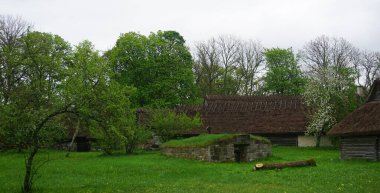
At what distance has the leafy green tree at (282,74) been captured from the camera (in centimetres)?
5853

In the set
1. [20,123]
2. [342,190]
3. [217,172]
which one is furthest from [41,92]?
[342,190]

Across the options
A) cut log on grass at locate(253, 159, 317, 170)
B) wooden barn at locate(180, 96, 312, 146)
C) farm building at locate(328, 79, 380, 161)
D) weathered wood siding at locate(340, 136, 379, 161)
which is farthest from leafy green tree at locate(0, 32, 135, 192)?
wooden barn at locate(180, 96, 312, 146)

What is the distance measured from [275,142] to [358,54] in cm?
2076

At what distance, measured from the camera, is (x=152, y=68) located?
50.0 m

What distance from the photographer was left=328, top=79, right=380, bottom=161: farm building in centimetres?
2520

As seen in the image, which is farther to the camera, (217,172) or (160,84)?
(160,84)

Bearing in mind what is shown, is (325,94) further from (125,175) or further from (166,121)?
(125,175)

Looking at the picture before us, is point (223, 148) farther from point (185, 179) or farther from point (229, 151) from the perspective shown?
point (185, 179)

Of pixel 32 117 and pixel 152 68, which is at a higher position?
pixel 152 68

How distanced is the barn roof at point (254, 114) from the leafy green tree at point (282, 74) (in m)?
12.9

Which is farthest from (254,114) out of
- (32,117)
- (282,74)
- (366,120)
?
(32,117)

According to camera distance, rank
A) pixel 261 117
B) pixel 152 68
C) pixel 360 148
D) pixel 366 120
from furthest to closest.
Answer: pixel 152 68
pixel 261 117
pixel 360 148
pixel 366 120

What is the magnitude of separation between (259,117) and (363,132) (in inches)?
755

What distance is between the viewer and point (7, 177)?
65.0ft
